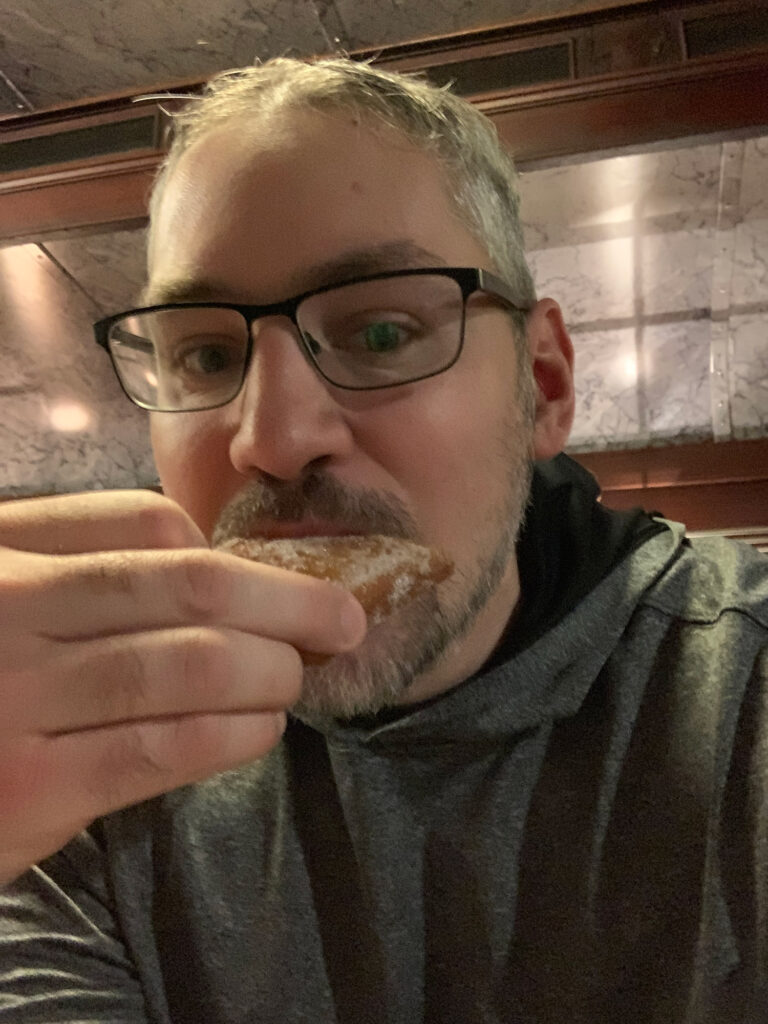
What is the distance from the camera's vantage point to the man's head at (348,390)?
0.92 meters

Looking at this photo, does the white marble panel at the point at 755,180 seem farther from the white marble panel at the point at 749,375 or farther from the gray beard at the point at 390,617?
the gray beard at the point at 390,617

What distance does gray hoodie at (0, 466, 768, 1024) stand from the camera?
0.91 metres

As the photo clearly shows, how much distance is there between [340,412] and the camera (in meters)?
0.95

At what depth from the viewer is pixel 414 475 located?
0.97m

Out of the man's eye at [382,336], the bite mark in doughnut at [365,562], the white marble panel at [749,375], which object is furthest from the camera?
the white marble panel at [749,375]

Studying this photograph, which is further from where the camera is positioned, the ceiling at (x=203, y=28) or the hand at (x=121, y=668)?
the ceiling at (x=203, y=28)

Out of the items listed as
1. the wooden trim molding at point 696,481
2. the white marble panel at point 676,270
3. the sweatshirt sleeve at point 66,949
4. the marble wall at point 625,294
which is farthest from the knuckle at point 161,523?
the wooden trim molding at point 696,481

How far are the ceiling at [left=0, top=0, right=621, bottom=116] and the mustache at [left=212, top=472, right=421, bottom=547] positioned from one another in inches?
78.8

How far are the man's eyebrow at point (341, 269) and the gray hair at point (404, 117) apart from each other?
0.18 m

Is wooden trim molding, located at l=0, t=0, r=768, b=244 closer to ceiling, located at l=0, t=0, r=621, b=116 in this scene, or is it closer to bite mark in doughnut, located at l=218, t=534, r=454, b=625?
ceiling, located at l=0, t=0, r=621, b=116

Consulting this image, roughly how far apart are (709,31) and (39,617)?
8.10ft

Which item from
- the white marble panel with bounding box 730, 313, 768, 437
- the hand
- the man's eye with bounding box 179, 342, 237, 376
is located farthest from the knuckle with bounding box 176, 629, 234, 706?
the white marble panel with bounding box 730, 313, 768, 437

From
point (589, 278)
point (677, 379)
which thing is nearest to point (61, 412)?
point (589, 278)

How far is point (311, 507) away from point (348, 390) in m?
0.20
